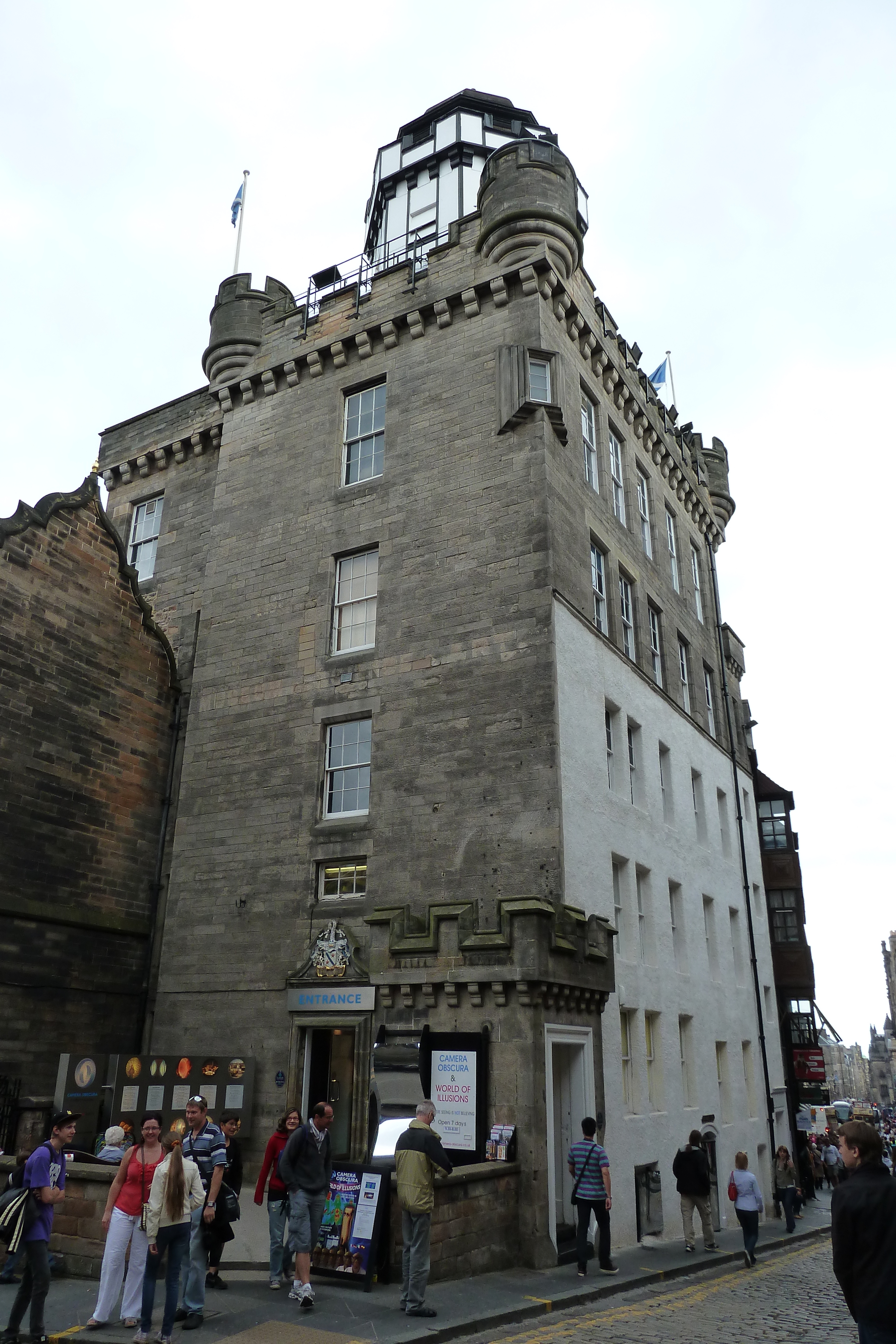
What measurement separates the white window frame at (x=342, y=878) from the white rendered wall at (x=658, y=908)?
421 cm

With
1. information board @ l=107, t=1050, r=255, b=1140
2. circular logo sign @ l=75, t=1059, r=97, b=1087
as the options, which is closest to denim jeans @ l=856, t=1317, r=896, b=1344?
information board @ l=107, t=1050, r=255, b=1140

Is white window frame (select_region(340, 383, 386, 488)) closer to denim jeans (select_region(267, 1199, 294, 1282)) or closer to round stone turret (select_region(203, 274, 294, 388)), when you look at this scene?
round stone turret (select_region(203, 274, 294, 388))

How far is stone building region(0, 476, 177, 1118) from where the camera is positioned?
18.3 m

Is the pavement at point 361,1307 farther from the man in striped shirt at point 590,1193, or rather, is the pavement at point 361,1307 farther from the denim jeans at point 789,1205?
the denim jeans at point 789,1205

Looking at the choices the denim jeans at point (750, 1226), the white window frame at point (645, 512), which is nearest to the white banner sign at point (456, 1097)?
the denim jeans at point (750, 1226)

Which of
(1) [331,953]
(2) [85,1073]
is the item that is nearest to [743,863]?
(1) [331,953]

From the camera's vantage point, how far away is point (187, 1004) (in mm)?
19328

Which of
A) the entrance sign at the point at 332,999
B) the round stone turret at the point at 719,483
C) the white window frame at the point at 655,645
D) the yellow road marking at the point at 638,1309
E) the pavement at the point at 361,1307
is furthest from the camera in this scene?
the round stone turret at the point at 719,483

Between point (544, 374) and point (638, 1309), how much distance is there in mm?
16438

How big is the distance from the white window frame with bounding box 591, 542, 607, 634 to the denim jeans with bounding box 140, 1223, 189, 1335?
1441 centimetres

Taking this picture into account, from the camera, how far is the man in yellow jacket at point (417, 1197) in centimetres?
977

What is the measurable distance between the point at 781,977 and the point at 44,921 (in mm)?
23942

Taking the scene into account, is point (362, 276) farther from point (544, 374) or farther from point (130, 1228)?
point (130, 1228)

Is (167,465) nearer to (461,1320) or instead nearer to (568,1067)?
(568,1067)
